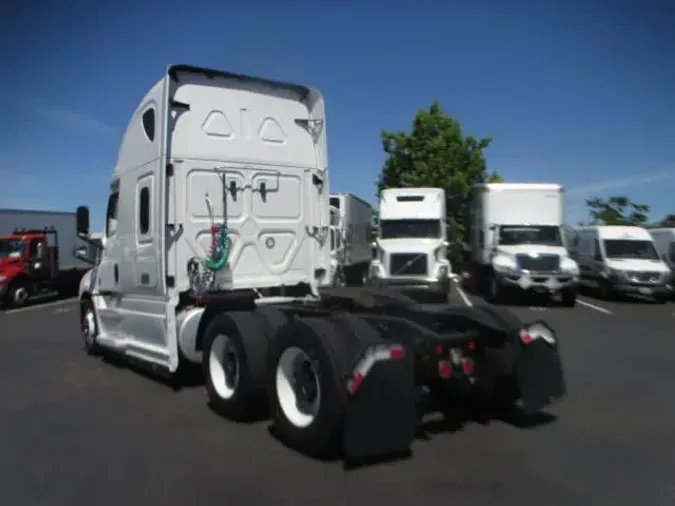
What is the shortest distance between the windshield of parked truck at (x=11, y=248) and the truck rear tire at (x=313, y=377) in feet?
53.3

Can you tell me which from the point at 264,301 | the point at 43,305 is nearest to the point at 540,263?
the point at 264,301

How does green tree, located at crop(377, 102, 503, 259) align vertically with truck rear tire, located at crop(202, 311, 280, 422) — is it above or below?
above

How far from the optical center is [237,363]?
581 centimetres

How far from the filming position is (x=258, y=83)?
7.43 meters

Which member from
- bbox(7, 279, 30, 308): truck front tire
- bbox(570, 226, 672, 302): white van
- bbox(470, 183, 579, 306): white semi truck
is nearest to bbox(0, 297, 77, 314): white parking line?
bbox(7, 279, 30, 308): truck front tire

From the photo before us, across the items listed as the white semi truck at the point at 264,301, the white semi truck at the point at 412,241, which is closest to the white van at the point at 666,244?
the white semi truck at the point at 412,241

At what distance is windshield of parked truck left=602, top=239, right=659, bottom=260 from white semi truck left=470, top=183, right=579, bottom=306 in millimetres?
2693

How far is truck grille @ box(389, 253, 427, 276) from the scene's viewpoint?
17.8 m

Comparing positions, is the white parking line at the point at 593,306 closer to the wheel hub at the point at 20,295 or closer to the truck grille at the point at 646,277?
the truck grille at the point at 646,277

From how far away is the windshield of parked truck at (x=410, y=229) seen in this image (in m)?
18.6

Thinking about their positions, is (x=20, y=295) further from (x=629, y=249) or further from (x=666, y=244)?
(x=666, y=244)

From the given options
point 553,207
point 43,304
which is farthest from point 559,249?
point 43,304

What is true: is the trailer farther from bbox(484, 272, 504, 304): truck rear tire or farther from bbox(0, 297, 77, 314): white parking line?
bbox(484, 272, 504, 304): truck rear tire

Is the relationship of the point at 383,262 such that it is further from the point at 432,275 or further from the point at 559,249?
the point at 559,249
